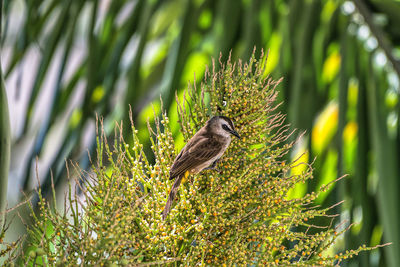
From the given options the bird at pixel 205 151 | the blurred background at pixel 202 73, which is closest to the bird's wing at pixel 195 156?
the bird at pixel 205 151

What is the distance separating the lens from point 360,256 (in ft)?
3.37

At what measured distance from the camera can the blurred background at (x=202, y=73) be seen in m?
1.04

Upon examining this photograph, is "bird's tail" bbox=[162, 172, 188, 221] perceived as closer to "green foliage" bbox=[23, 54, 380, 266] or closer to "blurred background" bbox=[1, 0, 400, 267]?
"green foliage" bbox=[23, 54, 380, 266]

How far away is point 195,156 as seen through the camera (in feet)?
2.19

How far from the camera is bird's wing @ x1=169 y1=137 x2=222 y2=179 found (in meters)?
0.66

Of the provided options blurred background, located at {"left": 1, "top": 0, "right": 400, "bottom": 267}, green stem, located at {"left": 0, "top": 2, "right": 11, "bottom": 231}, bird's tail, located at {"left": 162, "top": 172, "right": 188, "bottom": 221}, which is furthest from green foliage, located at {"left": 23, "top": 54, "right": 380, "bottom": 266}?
blurred background, located at {"left": 1, "top": 0, "right": 400, "bottom": 267}

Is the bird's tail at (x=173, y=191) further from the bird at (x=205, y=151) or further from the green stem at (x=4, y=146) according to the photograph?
the green stem at (x=4, y=146)

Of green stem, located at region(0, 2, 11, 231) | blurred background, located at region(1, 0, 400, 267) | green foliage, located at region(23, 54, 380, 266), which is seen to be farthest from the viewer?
blurred background, located at region(1, 0, 400, 267)

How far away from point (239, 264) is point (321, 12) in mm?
777

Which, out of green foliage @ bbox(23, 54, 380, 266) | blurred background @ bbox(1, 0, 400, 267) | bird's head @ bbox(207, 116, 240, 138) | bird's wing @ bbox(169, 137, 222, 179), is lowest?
green foliage @ bbox(23, 54, 380, 266)

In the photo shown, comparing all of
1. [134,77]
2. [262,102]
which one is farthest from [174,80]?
[262,102]

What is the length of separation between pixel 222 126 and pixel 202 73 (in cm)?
45

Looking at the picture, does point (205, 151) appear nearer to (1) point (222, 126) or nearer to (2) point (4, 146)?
A: (1) point (222, 126)

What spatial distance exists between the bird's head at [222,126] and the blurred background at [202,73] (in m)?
0.31
